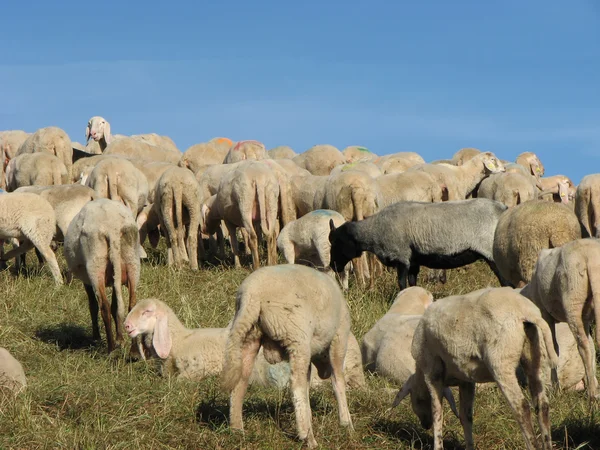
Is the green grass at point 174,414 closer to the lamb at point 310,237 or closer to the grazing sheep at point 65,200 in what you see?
the grazing sheep at point 65,200

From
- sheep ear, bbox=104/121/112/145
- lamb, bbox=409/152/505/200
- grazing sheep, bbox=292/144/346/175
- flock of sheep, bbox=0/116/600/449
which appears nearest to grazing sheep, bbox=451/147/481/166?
flock of sheep, bbox=0/116/600/449

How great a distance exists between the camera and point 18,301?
40.1 feet

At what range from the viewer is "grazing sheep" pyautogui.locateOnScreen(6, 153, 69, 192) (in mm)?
18891

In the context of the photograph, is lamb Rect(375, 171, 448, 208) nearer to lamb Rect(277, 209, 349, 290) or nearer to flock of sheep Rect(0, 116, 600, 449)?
flock of sheep Rect(0, 116, 600, 449)

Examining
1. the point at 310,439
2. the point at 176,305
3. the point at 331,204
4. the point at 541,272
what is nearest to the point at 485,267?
the point at 331,204

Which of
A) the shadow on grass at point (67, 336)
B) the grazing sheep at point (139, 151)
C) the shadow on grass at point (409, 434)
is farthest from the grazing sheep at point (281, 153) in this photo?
the shadow on grass at point (409, 434)

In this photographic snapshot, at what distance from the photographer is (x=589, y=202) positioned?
55.9ft

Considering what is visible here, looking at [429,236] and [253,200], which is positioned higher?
[253,200]

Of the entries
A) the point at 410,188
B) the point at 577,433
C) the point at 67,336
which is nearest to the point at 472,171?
the point at 410,188

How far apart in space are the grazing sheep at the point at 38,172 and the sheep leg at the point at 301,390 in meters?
13.2

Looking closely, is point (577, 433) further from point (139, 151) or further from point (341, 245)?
point (139, 151)

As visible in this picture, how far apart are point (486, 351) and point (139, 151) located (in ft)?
66.4

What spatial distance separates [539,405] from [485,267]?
35.6 feet

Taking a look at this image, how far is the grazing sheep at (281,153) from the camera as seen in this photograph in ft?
101
